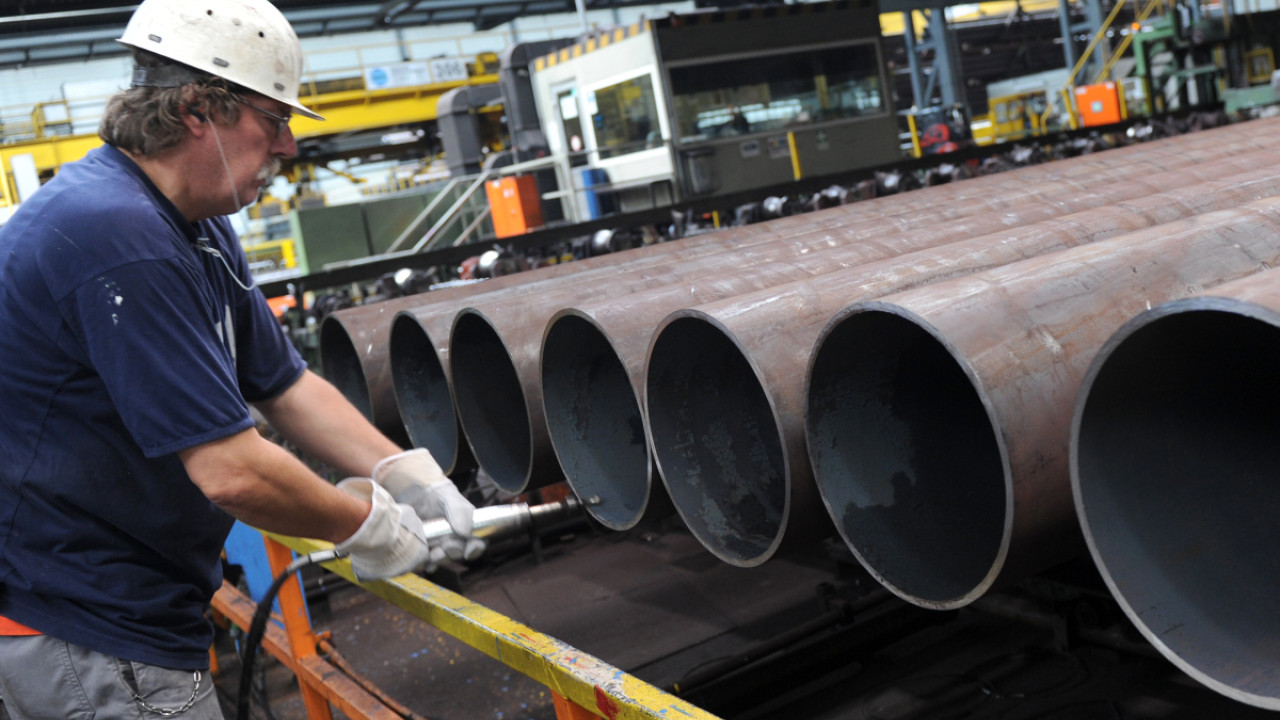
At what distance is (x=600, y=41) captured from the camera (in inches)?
343

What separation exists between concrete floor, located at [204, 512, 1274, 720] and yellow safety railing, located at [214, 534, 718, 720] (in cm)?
52

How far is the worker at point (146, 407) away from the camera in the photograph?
133 cm

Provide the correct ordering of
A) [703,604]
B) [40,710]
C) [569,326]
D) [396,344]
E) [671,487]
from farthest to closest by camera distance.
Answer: [703,604] → [396,344] → [569,326] → [671,487] → [40,710]

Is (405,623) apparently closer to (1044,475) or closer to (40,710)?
(40,710)

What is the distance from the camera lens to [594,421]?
2217 millimetres

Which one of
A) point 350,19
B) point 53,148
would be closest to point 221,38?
point 53,148

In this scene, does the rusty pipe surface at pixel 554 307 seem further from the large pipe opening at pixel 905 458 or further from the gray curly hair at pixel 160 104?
the gray curly hair at pixel 160 104

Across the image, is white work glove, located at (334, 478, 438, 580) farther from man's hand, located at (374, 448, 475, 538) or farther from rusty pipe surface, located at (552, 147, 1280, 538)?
rusty pipe surface, located at (552, 147, 1280, 538)

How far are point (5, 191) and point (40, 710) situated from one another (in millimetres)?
4832

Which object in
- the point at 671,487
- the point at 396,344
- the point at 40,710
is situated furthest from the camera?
the point at 396,344

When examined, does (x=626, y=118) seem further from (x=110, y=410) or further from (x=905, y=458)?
(x=110, y=410)

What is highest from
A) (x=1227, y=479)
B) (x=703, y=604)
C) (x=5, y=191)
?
(x=5, y=191)

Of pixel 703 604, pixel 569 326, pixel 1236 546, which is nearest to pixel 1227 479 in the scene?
pixel 1236 546

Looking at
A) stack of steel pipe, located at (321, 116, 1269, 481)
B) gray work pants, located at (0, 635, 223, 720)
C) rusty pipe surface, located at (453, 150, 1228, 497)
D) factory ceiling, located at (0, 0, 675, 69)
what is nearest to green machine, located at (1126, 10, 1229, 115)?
stack of steel pipe, located at (321, 116, 1269, 481)
